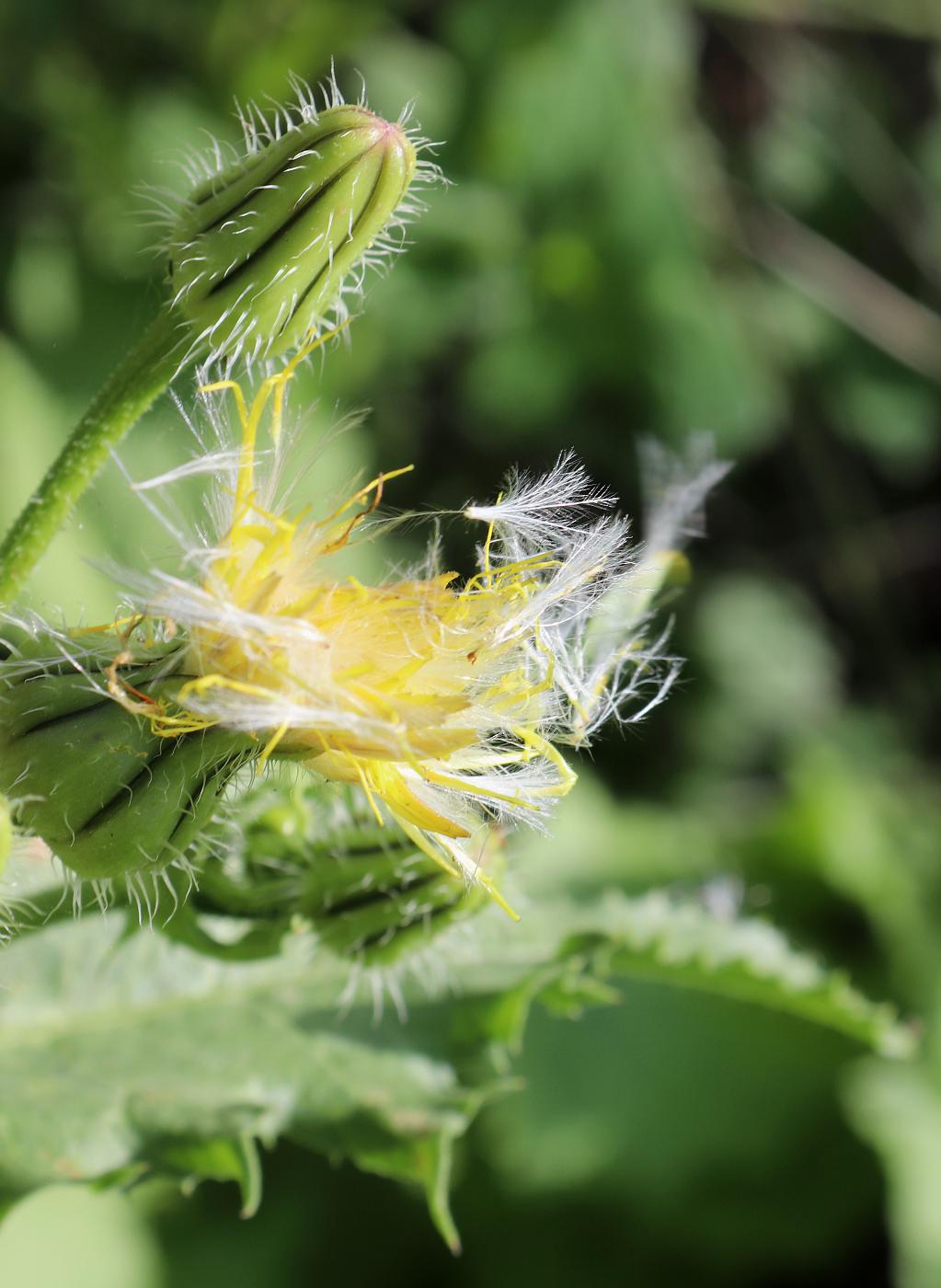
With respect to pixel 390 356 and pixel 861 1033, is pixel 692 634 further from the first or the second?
pixel 861 1033

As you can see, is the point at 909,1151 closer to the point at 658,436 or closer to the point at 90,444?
the point at 658,436

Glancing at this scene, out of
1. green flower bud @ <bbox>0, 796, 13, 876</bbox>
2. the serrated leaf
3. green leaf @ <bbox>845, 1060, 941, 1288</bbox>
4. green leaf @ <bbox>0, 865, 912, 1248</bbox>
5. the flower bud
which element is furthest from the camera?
green leaf @ <bbox>845, 1060, 941, 1288</bbox>

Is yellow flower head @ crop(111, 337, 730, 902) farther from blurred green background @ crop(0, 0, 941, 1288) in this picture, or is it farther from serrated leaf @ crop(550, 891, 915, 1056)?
blurred green background @ crop(0, 0, 941, 1288)

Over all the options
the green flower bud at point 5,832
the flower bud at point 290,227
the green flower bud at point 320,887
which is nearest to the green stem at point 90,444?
the flower bud at point 290,227

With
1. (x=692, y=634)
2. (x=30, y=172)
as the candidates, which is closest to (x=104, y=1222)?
(x=692, y=634)

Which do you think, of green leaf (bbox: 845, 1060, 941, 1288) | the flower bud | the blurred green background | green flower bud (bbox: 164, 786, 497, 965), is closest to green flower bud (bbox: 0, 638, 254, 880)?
green flower bud (bbox: 164, 786, 497, 965)
